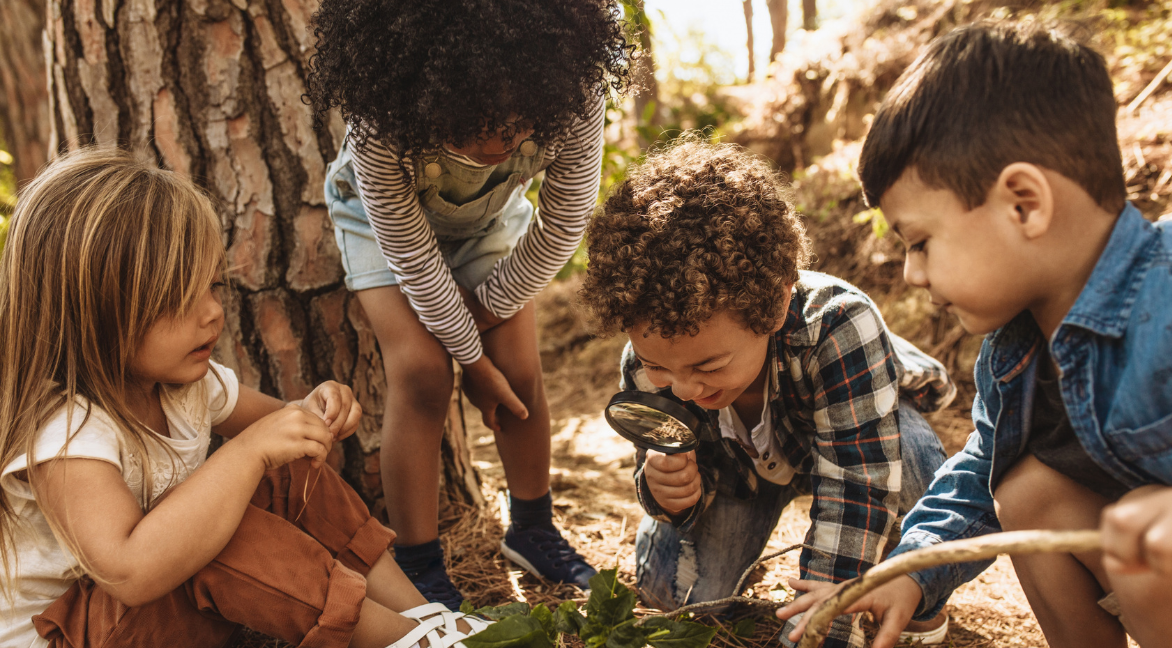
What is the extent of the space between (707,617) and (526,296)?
998 millimetres

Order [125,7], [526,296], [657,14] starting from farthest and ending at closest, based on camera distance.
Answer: [657,14]
[125,7]
[526,296]

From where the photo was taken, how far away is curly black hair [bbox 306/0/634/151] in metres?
1.62

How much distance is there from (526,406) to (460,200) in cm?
64

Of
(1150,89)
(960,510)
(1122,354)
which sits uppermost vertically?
(1150,89)

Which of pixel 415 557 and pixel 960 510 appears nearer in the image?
pixel 960 510

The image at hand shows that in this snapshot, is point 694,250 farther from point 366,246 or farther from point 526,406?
point 366,246

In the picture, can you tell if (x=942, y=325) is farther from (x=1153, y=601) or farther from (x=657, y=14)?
(x=1153, y=601)

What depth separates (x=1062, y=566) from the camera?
132cm

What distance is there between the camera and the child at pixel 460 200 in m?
1.65

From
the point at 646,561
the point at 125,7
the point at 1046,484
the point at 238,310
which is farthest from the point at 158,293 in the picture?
the point at 1046,484

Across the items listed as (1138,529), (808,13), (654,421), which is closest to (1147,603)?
(1138,529)

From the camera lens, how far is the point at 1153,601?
1.08 m

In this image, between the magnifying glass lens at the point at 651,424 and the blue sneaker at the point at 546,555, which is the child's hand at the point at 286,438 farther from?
the blue sneaker at the point at 546,555

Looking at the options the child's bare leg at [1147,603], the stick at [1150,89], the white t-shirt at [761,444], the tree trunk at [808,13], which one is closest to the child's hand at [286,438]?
the white t-shirt at [761,444]
